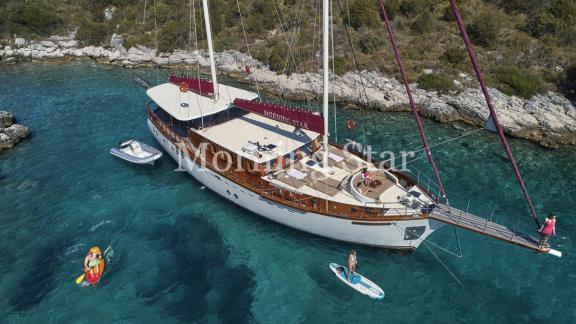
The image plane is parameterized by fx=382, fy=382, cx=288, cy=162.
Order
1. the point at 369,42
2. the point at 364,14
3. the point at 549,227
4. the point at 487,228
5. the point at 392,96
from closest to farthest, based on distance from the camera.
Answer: the point at 549,227
the point at 487,228
the point at 392,96
the point at 369,42
the point at 364,14

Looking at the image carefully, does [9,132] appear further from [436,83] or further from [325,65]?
[436,83]

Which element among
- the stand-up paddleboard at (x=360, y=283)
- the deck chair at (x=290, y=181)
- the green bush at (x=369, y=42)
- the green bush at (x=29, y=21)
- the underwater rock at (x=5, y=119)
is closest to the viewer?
the stand-up paddleboard at (x=360, y=283)

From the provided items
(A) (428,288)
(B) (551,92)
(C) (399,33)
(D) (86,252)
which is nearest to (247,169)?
(D) (86,252)

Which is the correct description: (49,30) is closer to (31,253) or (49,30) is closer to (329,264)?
(31,253)

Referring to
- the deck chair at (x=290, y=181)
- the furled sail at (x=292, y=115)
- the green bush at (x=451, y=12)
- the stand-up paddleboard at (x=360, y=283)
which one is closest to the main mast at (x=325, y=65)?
the furled sail at (x=292, y=115)

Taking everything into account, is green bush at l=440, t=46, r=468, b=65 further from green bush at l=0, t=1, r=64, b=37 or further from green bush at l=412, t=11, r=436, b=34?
green bush at l=0, t=1, r=64, b=37

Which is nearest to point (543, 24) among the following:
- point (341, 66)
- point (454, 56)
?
point (454, 56)

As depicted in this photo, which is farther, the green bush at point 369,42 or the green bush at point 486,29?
the green bush at point 369,42

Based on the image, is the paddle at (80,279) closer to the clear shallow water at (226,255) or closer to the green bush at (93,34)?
the clear shallow water at (226,255)
